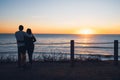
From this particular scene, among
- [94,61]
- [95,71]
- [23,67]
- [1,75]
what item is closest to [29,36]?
[23,67]

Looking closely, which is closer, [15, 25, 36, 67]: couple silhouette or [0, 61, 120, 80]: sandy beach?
[0, 61, 120, 80]: sandy beach

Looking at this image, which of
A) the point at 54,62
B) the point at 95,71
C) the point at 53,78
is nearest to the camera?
the point at 53,78

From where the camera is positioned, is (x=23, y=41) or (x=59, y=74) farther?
(x=23, y=41)

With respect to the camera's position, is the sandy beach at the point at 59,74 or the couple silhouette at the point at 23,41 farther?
the couple silhouette at the point at 23,41

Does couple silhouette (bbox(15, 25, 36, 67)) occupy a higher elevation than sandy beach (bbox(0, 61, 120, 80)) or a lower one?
higher

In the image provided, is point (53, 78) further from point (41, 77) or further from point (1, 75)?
point (1, 75)

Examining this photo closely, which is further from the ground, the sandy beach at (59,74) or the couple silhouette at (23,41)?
the couple silhouette at (23,41)

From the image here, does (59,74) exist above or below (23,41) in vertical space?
below

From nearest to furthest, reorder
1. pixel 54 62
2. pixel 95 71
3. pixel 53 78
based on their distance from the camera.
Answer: pixel 53 78 → pixel 95 71 → pixel 54 62

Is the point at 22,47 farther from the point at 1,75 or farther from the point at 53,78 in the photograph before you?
the point at 53,78

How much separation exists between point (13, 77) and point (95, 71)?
3.66m

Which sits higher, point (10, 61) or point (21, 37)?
point (21, 37)

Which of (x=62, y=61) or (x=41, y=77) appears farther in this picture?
(x=62, y=61)

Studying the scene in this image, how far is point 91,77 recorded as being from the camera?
11.2m
